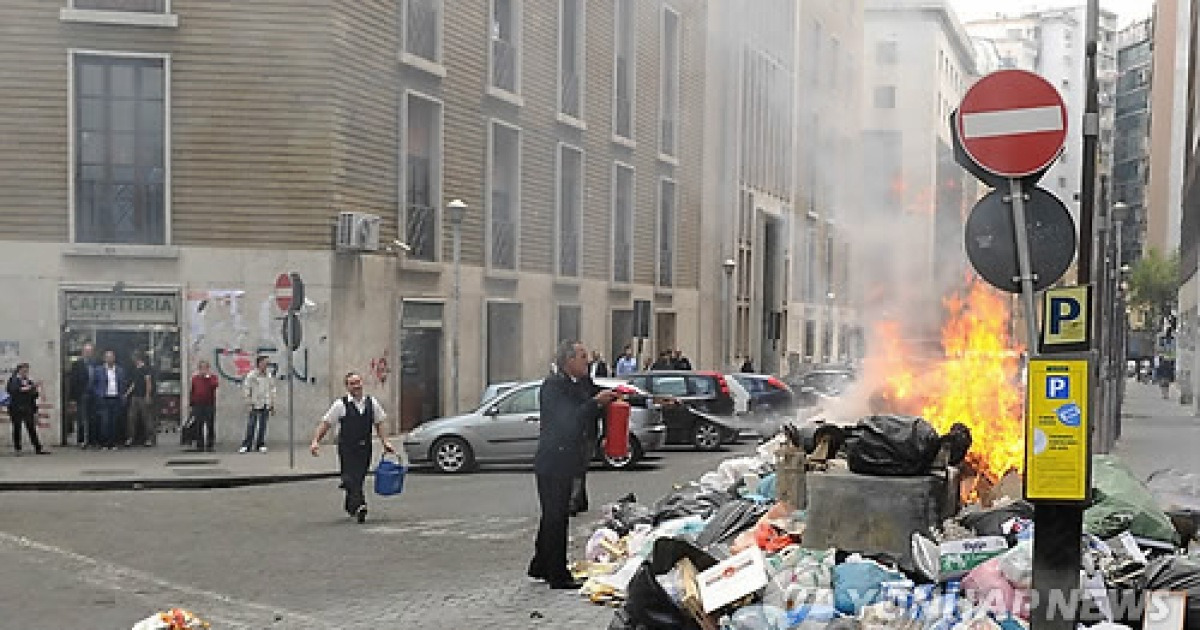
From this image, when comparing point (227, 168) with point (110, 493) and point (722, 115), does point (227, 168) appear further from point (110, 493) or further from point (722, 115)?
point (722, 115)

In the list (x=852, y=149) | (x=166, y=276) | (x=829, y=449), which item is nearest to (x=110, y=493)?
(x=166, y=276)

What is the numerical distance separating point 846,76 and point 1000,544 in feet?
32.3

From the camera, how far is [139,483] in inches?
561

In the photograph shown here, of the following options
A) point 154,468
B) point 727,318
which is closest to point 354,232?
point 154,468

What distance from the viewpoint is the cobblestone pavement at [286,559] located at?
732cm

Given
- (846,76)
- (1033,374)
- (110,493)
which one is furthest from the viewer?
(846,76)

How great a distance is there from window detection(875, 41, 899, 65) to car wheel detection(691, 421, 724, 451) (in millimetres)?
6594

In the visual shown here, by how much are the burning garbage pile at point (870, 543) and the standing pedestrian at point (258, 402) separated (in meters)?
9.62

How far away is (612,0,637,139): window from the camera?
1828 centimetres

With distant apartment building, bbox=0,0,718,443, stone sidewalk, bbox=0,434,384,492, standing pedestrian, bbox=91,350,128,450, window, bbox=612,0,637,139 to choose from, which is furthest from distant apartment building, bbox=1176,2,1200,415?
standing pedestrian, bbox=91,350,128,450

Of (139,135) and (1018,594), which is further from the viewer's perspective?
(139,135)

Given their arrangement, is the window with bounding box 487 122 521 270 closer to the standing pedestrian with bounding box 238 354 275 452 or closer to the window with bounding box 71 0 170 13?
the standing pedestrian with bounding box 238 354 275 452

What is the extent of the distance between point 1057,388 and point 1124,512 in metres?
2.50

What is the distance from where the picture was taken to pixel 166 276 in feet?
59.1
